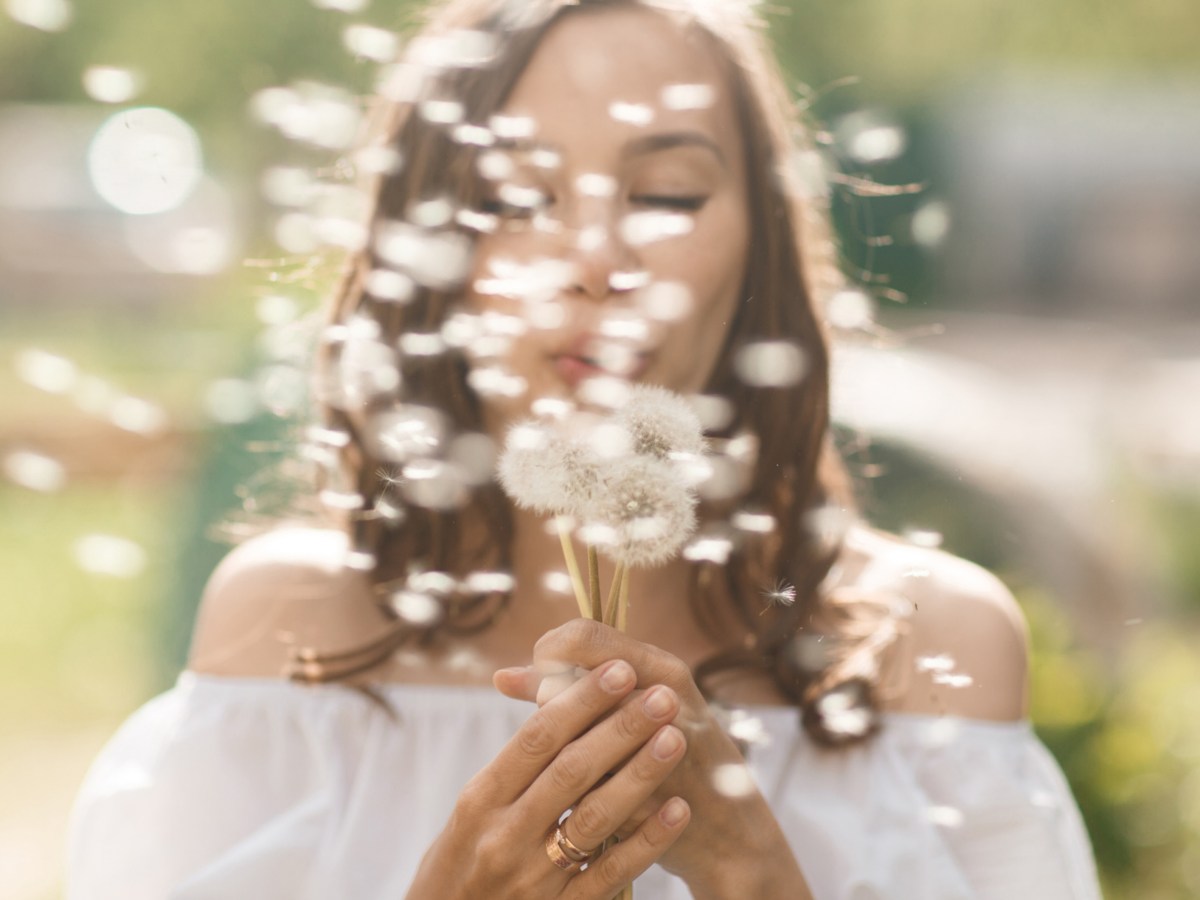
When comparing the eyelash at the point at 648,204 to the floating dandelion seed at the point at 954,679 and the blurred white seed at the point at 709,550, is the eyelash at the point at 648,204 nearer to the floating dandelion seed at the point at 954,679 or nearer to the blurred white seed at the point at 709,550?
the blurred white seed at the point at 709,550

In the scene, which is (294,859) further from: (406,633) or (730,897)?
(730,897)

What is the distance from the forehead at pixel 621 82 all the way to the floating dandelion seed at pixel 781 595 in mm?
293

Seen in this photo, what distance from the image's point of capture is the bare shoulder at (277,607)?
100cm

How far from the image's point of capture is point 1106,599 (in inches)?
63.9

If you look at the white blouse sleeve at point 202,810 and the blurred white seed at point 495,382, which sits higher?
the blurred white seed at point 495,382

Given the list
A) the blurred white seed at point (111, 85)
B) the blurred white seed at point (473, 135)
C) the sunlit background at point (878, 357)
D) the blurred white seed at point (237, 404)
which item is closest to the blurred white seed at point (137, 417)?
the sunlit background at point (878, 357)

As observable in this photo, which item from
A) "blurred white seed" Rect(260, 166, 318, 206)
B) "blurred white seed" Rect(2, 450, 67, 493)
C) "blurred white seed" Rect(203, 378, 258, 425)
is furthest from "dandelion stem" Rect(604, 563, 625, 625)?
"blurred white seed" Rect(2, 450, 67, 493)

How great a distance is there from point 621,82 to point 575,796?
0.45 metres

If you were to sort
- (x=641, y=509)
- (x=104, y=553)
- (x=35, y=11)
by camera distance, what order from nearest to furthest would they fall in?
(x=641, y=509)
(x=35, y=11)
(x=104, y=553)

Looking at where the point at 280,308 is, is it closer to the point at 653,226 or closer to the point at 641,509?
the point at 653,226

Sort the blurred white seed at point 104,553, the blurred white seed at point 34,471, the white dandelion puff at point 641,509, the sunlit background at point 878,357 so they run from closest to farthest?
the white dandelion puff at point 641,509 < the sunlit background at point 878,357 < the blurred white seed at point 104,553 < the blurred white seed at point 34,471

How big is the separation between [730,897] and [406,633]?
390 millimetres

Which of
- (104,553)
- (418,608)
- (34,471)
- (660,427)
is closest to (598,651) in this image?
(660,427)

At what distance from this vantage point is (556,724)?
1.98 feet
